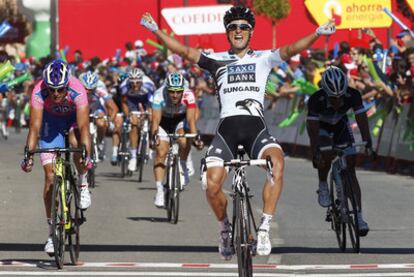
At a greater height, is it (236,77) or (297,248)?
(236,77)

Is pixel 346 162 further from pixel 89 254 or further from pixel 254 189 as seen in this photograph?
pixel 254 189

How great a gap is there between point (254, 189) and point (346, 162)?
842 centimetres

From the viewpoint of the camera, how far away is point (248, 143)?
1242 cm

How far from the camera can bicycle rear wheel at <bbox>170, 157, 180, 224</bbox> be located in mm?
18672

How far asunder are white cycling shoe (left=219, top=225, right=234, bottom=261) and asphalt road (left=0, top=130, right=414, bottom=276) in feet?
3.54

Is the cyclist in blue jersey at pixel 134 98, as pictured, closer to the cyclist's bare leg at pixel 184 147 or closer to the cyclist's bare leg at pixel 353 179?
the cyclist's bare leg at pixel 184 147

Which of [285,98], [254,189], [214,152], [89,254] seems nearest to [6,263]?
[89,254]

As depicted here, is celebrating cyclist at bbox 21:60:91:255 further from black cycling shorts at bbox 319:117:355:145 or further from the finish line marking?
black cycling shorts at bbox 319:117:355:145

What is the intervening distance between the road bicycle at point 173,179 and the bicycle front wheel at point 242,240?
22.5 ft

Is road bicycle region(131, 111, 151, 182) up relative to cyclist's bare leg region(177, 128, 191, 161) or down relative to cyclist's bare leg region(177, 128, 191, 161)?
up

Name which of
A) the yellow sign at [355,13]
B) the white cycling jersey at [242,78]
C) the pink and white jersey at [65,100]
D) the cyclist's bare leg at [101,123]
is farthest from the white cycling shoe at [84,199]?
the yellow sign at [355,13]

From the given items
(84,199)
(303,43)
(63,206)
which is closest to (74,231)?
(63,206)

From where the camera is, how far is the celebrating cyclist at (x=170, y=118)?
774 inches

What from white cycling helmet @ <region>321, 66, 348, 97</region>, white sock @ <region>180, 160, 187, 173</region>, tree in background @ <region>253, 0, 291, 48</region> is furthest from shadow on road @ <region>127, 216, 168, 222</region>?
tree in background @ <region>253, 0, 291, 48</region>
